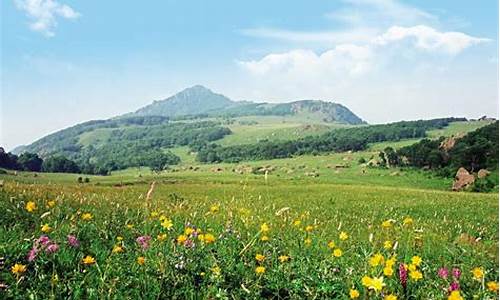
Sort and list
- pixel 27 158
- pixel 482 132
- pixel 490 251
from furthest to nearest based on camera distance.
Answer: pixel 27 158
pixel 482 132
pixel 490 251

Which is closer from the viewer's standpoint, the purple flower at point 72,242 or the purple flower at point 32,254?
the purple flower at point 32,254

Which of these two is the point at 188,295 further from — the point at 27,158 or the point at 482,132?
the point at 27,158

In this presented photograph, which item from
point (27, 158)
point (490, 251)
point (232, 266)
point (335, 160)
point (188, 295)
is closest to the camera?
point (188, 295)

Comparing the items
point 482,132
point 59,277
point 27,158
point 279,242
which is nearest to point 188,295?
point 59,277

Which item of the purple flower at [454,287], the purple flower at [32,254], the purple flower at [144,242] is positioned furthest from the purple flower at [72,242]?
the purple flower at [454,287]

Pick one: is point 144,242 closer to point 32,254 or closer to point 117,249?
point 117,249

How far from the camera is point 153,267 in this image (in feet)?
13.3

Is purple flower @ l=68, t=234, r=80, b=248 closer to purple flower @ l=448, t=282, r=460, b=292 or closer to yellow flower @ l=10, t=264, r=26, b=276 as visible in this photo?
yellow flower @ l=10, t=264, r=26, b=276

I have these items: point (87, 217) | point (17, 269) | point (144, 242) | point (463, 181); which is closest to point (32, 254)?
point (17, 269)

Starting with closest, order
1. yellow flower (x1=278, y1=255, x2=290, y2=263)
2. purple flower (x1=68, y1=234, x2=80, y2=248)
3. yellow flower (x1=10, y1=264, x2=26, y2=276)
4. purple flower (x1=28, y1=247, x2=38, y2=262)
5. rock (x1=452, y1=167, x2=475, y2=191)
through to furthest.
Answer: yellow flower (x1=10, y1=264, x2=26, y2=276) → purple flower (x1=28, y1=247, x2=38, y2=262) → yellow flower (x1=278, y1=255, x2=290, y2=263) → purple flower (x1=68, y1=234, x2=80, y2=248) → rock (x1=452, y1=167, x2=475, y2=191)

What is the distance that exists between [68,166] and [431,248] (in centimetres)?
18183

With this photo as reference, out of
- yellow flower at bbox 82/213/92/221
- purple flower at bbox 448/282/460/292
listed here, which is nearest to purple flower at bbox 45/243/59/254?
yellow flower at bbox 82/213/92/221

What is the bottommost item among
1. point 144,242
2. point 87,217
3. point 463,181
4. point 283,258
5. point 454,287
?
point 463,181

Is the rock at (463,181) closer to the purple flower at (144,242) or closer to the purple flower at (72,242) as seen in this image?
the purple flower at (144,242)
